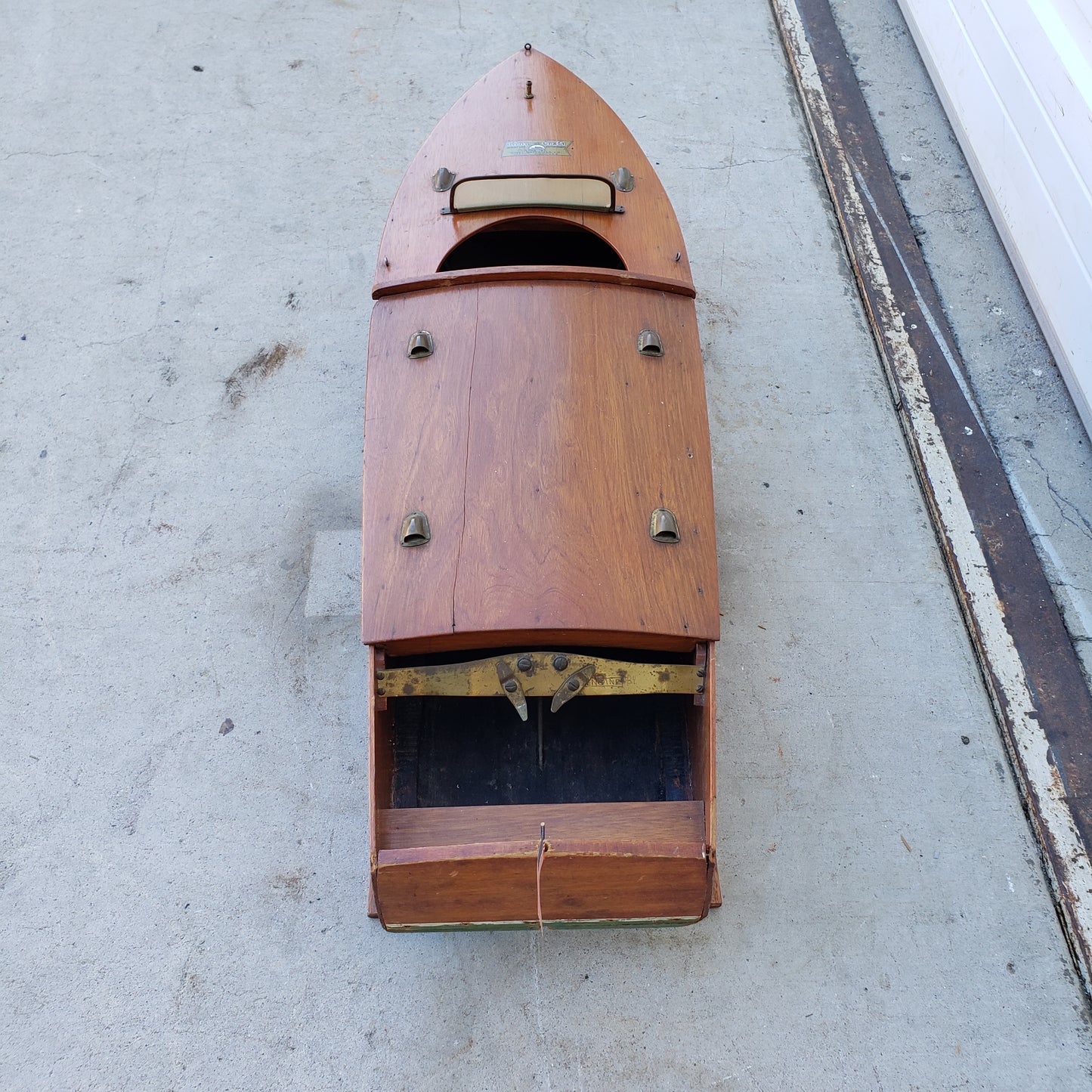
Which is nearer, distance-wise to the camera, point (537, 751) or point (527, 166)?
point (537, 751)

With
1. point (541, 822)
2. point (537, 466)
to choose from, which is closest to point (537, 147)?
point (537, 466)

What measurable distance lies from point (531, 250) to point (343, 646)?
6.41 feet

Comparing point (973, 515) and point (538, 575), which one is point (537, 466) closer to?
point (538, 575)

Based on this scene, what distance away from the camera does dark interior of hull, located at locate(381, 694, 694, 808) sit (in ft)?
10.7

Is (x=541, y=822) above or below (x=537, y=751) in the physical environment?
below

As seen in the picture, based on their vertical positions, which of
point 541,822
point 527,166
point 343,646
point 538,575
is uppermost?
point 527,166

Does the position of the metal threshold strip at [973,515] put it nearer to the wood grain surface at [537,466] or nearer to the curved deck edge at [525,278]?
the wood grain surface at [537,466]

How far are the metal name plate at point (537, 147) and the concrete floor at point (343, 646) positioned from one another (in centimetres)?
123

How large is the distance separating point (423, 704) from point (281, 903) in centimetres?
88

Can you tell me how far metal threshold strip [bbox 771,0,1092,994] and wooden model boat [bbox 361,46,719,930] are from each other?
1.46 metres

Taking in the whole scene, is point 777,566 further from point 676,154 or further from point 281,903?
point 676,154

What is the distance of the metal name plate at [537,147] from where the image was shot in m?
3.93

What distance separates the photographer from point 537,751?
130 inches

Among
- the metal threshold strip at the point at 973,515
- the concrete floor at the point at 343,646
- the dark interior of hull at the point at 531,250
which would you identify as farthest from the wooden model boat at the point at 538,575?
the metal threshold strip at the point at 973,515
